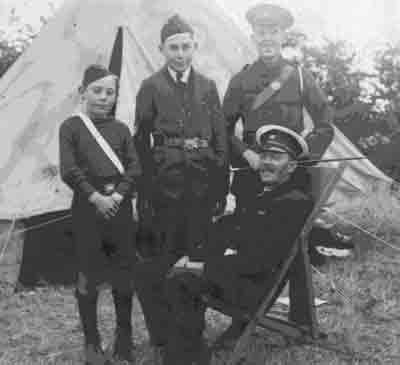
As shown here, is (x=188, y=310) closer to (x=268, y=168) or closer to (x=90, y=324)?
(x=90, y=324)

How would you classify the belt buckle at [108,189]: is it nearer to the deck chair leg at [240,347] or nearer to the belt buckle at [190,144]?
the belt buckle at [190,144]

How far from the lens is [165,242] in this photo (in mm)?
3986

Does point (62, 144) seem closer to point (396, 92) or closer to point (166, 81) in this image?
point (166, 81)

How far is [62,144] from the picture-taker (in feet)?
10.9

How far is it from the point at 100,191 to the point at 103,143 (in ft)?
0.88

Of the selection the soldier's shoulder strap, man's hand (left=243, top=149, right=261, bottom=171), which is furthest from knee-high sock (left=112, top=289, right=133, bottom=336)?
the soldier's shoulder strap

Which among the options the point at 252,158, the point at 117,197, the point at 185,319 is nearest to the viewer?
the point at 185,319

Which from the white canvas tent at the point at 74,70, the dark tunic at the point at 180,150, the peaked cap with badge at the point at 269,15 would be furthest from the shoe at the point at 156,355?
the peaked cap with badge at the point at 269,15

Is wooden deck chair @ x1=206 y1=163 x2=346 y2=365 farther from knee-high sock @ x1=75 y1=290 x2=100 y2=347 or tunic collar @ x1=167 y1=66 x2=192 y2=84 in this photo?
tunic collar @ x1=167 y1=66 x2=192 y2=84

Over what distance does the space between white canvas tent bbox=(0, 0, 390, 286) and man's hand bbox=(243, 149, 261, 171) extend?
169 centimetres

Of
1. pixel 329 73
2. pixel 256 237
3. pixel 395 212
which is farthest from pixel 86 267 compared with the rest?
pixel 329 73

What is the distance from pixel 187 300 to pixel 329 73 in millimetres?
5201

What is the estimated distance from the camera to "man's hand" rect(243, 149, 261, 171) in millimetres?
3635

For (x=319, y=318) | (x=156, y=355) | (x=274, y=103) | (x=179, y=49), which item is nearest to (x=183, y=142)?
(x=179, y=49)
